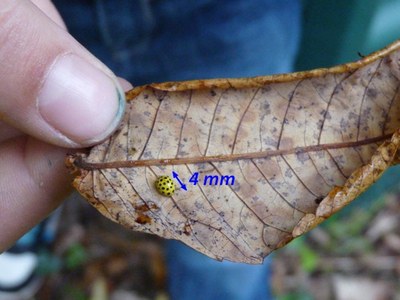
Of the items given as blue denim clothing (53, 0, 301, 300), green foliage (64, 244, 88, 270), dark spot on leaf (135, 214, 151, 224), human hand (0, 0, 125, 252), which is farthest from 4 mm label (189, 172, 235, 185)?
green foliage (64, 244, 88, 270)

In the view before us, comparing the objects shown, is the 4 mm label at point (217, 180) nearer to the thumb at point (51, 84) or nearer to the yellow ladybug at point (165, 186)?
the yellow ladybug at point (165, 186)

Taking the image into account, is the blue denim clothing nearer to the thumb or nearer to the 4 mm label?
the thumb

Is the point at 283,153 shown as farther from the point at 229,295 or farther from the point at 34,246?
the point at 34,246

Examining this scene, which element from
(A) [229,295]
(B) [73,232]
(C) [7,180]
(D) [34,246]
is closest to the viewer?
(C) [7,180]

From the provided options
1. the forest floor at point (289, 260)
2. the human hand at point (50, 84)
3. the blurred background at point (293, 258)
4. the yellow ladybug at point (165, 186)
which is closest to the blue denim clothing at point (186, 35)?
the blurred background at point (293, 258)

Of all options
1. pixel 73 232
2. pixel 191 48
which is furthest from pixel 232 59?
pixel 73 232

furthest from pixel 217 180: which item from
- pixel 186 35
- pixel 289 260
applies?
pixel 289 260
